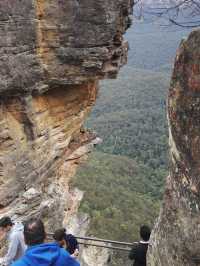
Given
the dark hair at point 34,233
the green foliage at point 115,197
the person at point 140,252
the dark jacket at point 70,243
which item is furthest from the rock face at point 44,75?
the green foliage at point 115,197

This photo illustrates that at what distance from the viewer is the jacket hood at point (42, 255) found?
12.3ft

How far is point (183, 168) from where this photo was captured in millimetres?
3824

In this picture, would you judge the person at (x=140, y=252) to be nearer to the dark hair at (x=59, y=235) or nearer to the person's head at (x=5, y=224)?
the dark hair at (x=59, y=235)

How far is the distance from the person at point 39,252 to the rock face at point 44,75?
6.15 m

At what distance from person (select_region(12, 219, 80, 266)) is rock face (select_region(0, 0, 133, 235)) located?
615 cm

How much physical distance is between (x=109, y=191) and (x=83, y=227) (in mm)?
21145

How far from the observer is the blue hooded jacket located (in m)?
3.73

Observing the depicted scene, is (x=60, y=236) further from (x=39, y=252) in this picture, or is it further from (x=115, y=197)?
(x=115, y=197)

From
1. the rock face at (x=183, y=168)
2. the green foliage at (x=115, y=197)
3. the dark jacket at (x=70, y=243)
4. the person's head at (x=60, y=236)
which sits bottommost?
the green foliage at (x=115, y=197)

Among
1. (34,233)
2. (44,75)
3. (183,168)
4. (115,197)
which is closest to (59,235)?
(34,233)

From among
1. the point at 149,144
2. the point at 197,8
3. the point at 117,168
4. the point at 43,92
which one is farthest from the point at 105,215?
the point at 149,144

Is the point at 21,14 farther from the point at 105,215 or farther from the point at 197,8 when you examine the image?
the point at 105,215

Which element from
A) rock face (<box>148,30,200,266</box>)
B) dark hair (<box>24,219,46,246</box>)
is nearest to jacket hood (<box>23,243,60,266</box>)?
dark hair (<box>24,219,46,246</box>)

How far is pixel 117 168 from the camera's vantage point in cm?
4484
